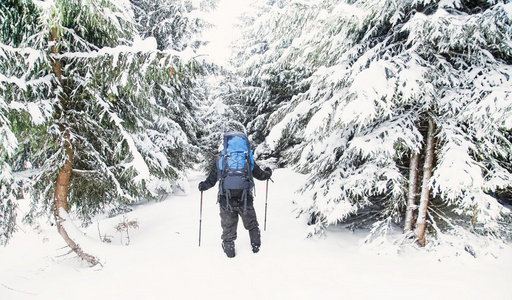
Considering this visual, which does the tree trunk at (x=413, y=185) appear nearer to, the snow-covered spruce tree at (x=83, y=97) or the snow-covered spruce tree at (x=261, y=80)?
the snow-covered spruce tree at (x=83, y=97)

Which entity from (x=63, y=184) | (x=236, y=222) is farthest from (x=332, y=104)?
(x=63, y=184)

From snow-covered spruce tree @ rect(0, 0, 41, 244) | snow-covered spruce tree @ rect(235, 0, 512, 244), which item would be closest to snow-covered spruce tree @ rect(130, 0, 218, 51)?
snow-covered spruce tree @ rect(0, 0, 41, 244)

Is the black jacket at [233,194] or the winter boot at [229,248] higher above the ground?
the black jacket at [233,194]

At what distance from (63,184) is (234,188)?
2.96 meters

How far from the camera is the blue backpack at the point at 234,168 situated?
4.58 meters

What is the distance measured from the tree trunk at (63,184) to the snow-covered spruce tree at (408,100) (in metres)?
3.62

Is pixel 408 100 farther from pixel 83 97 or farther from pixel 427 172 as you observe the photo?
pixel 83 97

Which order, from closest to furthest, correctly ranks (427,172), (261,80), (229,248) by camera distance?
1. (427,172)
2. (229,248)
3. (261,80)

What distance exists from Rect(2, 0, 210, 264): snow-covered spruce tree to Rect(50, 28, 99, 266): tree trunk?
0.05ft

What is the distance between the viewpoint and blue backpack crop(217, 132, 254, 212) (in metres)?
4.58

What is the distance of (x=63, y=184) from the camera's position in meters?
4.65

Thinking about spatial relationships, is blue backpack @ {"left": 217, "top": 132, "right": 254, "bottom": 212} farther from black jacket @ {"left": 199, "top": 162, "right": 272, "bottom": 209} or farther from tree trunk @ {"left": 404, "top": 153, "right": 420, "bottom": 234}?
tree trunk @ {"left": 404, "top": 153, "right": 420, "bottom": 234}

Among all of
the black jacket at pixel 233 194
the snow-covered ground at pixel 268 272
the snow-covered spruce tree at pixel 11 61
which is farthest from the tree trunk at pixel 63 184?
the black jacket at pixel 233 194

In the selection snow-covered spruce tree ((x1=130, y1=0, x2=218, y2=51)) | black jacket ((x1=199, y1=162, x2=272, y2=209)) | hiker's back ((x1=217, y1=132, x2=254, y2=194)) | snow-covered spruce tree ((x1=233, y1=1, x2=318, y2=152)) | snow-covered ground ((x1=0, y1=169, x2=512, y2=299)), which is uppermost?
snow-covered spruce tree ((x1=130, y1=0, x2=218, y2=51))
